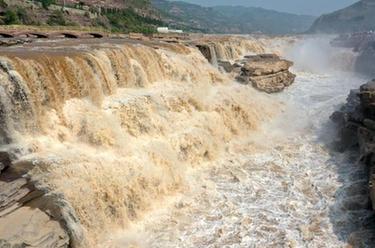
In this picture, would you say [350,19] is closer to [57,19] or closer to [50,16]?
[57,19]

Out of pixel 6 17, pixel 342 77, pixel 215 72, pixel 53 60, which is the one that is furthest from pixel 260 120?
Answer: pixel 6 17

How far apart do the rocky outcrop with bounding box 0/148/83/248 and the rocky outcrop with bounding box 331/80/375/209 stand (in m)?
8.69

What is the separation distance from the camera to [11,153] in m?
11.5

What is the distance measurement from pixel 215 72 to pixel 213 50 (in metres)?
6.28

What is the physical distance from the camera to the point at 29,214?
10.4 m

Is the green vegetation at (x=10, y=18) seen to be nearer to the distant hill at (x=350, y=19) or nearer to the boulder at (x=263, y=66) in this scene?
the boulder at (x=263, y=66)

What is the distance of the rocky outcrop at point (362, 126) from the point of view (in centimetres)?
1564

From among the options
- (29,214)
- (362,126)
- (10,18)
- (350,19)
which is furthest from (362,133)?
(350,19)

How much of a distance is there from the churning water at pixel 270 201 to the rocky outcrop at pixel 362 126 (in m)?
0.54

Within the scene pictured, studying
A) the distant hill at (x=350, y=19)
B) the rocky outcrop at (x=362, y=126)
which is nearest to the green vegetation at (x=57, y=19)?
the rocky outcrop at (x=362, y=126)

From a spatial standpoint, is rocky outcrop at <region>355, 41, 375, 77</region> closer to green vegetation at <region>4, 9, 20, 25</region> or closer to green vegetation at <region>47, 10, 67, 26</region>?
green vegetation at <region>4, 9, 20, 25</region>

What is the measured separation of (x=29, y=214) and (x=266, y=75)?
19.6 m

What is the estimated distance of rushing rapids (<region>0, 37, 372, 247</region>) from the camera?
38.4 ft

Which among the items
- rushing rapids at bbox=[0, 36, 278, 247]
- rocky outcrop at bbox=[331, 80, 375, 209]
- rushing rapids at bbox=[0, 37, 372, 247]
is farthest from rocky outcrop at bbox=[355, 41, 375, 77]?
rushing rapids at bbox=[0, 36, 278, 247]
